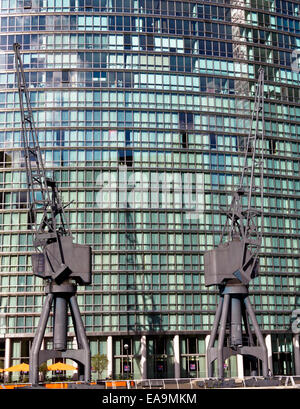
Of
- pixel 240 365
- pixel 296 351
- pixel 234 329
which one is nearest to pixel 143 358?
pixel 240 365

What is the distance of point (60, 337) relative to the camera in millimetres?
52594

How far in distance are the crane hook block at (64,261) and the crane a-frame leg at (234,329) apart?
14.4 m

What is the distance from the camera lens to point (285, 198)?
294 ft

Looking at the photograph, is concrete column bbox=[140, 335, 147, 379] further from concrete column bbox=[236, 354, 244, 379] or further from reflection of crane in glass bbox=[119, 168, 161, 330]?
concrete column bbox=[236, 354, 244, 379]

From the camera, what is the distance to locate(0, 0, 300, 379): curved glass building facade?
8069cm

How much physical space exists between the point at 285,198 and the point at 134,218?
25.4 m

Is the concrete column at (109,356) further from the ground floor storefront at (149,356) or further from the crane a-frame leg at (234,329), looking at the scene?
the crane a-frame leg at (234,329)

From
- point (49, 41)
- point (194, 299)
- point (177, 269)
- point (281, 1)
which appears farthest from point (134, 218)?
point (281, 1)

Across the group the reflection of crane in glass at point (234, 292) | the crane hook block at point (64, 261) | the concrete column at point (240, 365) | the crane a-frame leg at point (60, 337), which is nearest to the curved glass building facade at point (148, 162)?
the concrete column at point (240, 365)

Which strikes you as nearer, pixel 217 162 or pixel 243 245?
pixel 243 245

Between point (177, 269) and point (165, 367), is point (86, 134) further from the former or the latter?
point (165, 367)

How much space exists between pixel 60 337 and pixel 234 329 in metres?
17.7

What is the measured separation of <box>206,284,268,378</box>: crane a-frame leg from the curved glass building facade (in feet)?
78.4
